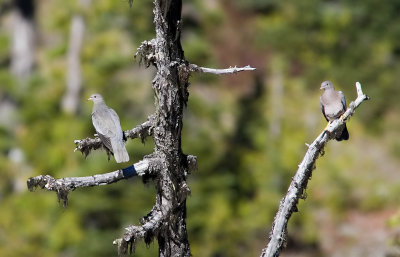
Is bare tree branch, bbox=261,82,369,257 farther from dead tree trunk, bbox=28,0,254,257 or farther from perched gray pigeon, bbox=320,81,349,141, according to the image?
perched gray pigeon, bbox=320,81,349,141

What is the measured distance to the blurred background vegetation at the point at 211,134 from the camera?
25.7 metres

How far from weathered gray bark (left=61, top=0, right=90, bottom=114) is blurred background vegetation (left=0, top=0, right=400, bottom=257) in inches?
1.9

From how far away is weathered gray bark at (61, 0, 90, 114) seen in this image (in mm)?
27047

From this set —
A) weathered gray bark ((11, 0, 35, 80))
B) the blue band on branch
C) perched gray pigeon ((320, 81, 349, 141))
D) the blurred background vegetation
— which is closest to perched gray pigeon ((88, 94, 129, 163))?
the blue band on branch

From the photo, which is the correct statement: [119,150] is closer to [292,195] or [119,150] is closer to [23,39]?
[292,195]

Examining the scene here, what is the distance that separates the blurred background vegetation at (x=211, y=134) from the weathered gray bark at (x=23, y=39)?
0.06 m

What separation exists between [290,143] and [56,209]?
8.69 m

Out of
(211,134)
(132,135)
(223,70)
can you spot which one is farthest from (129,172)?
(211,134)

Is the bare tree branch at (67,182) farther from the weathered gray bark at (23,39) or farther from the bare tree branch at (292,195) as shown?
the weathered gray bark at (23,39)

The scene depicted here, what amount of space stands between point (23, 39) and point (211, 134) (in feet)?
34.5

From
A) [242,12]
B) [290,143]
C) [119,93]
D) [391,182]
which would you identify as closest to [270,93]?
[290,143]

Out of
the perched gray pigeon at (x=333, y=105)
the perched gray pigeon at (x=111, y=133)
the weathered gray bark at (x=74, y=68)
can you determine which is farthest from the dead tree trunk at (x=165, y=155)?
the weathered gray bark at (x=74, y=68)

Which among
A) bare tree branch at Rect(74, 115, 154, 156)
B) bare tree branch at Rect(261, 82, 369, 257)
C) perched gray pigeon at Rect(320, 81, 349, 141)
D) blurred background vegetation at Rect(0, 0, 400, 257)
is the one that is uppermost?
blurred background vegetation at Rect(0, 0, 400, 257)

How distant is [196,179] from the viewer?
2714cm
